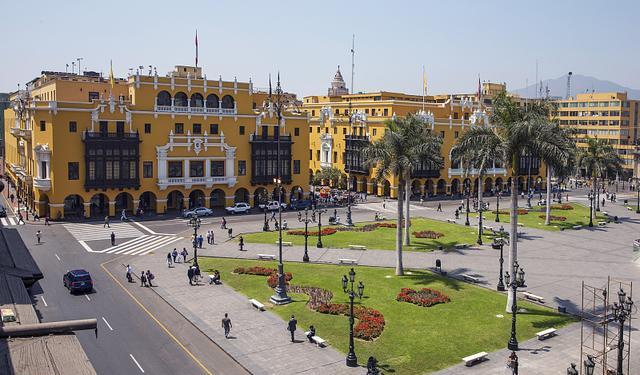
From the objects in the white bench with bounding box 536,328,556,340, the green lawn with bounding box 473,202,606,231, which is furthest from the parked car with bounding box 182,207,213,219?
the white bench with bounding box 536,328,556,340

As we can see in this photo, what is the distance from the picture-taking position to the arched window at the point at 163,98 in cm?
7400

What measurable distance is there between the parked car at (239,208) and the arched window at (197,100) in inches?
551

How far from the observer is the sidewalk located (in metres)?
28.2

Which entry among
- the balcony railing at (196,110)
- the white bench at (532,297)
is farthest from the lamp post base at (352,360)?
the balcony railing at (196,110)

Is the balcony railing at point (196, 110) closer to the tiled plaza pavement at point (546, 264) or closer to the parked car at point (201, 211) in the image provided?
the parked car at point (201, 211)

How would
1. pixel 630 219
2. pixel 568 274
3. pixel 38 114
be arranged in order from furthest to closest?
pixel 630 219 < pixel 38 114 < pixel 568 274

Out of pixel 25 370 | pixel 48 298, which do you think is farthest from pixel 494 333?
pixel 48 298

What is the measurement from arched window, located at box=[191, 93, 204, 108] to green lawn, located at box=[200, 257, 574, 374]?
123 feet

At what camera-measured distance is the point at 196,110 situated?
250ft

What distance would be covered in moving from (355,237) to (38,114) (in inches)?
1542

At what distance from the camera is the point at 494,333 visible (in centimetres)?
3225

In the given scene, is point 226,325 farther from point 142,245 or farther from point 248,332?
point 142,245

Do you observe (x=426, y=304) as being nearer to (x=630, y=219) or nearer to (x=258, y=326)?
(x=258, y=326)

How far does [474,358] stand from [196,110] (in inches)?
2225
